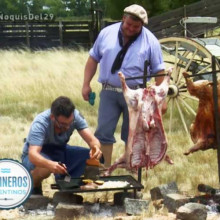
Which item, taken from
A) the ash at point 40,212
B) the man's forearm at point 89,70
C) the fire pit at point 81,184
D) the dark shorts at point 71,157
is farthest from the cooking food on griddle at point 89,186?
the man's forearm at point 89,70

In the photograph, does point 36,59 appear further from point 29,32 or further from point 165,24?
point 29,32

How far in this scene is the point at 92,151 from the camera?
20.0 feet

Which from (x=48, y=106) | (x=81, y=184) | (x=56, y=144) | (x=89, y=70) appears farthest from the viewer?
(x=48, y=106)

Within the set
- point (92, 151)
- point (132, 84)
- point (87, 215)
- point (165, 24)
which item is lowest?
point (87, 215)

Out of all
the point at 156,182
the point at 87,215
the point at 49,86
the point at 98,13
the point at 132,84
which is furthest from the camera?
the point at 98,13

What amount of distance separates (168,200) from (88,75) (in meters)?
1.72

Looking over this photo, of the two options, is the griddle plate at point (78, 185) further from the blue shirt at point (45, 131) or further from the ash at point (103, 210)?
the blue shirt at point (45, 131)

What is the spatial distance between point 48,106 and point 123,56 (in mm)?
5896

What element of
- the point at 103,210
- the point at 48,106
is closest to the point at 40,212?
the point at 103,210

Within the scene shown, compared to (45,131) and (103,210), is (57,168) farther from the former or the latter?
(103,210)

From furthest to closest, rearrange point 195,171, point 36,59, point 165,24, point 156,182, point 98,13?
1. point 98,13
2. point 36,59
3. point 165,24
4. point 195,171
5. point 156,182

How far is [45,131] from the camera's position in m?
6.07

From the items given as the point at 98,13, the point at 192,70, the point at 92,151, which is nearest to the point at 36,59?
the point at 98,13

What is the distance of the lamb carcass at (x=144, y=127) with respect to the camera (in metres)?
5.81
